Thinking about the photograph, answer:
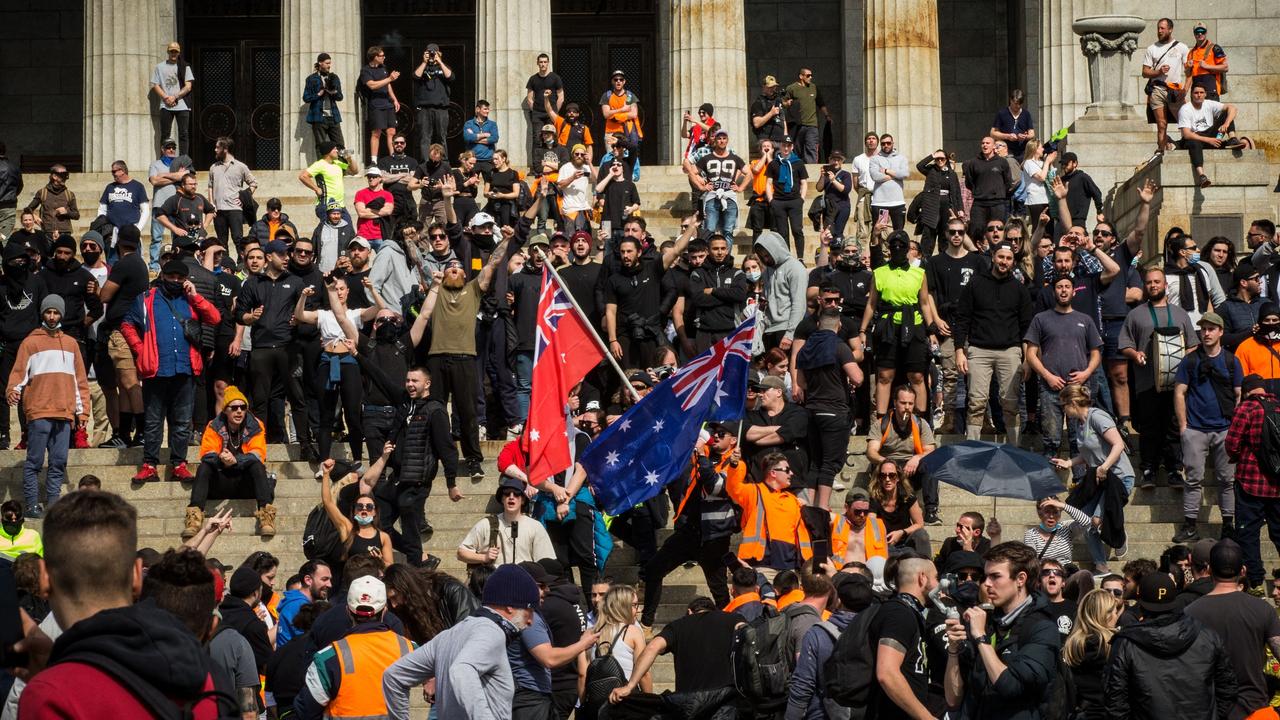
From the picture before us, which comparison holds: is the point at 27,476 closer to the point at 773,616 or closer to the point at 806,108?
the point at 773,616

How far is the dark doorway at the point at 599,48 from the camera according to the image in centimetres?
3669

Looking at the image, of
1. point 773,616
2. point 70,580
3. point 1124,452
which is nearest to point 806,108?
point 1124,452

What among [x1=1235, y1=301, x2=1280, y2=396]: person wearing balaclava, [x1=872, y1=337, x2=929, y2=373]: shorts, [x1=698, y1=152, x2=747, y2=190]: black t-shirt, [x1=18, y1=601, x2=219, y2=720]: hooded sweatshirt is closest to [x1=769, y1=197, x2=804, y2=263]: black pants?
[x1=698, y1=152, x2=747, y2=190]: black t-shirt

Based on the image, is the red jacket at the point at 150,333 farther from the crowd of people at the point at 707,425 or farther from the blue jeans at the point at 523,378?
the blue jeans at the point at 523,378

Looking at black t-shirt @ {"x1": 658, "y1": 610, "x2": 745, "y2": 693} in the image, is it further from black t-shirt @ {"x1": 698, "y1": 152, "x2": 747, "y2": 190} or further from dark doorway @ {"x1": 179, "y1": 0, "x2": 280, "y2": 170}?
dark doorway @ {"x1": 179, "y1": 0, "x2": 280, "y2": 170}

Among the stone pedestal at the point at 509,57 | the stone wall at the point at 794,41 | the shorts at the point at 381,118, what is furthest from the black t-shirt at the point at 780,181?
the stone wall at the point at 794,41

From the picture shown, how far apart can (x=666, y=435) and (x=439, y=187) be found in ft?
31.2

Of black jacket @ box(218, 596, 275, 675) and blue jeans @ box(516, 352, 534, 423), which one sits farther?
blue jeans @ box(516, 352, 534, 423)

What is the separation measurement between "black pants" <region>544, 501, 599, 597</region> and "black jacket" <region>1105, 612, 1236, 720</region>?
588 centimetres

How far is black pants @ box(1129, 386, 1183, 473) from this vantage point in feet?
57.5

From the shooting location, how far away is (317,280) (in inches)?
756

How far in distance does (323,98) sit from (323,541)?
1424 centimetres

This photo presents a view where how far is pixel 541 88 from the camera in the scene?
92.8ft

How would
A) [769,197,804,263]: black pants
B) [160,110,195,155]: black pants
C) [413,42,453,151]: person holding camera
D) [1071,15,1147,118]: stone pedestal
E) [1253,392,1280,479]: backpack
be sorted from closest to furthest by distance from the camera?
[1253,392,1280,479]: backpack < [769,197,804,263]: black pants < [1071,15,1147,118]: stone pedestal < [413,42,453,151]: person holding camera < [160,110,195,155]: black pants
